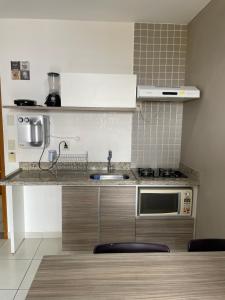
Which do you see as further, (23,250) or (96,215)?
(23,250)


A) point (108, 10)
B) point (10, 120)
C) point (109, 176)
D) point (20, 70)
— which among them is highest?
point (108, 10)

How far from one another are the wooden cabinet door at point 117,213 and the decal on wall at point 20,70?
1.60m

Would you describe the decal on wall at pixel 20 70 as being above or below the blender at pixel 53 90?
above

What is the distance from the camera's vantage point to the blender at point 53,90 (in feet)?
8.53

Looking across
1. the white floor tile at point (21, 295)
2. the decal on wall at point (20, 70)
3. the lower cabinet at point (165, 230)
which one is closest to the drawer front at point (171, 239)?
the lower cabinet at point (165, 230)

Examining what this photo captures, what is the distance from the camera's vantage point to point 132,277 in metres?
1.09

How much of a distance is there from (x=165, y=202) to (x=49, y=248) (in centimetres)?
141

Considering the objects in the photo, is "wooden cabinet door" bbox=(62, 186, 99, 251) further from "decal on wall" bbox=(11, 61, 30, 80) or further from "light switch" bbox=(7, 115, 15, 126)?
"decal on wall" bbox=(11, 61, 30, 80)

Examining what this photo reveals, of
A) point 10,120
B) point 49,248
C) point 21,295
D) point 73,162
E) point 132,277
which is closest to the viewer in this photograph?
point 132,277

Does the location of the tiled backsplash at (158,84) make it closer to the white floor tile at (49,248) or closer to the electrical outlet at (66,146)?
the electrical outlet at (66,146)

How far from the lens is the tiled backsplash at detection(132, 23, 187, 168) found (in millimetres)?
2867

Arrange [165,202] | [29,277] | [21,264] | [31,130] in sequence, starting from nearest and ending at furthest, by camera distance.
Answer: [29,277] < [21,264] < [165,202] < [31,130]

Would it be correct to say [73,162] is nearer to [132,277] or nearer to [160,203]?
[160,203]

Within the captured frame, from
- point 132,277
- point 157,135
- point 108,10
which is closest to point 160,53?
point 108,10
